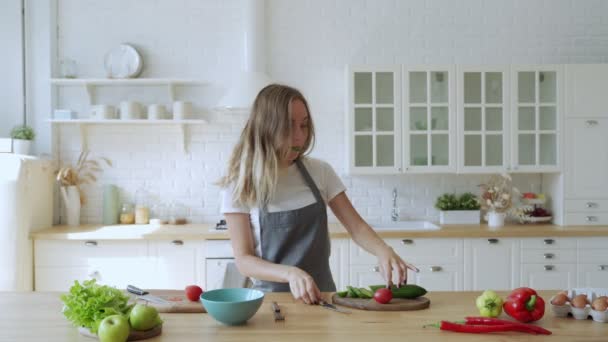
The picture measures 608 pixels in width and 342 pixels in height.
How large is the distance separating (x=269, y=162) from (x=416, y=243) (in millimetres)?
2254

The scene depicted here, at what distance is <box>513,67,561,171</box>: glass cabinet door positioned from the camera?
15.0ft

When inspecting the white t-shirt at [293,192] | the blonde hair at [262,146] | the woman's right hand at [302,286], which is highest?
the blonde hair at [262,146]

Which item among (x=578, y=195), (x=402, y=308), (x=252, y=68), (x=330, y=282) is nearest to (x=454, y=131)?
(x=578, y=195)

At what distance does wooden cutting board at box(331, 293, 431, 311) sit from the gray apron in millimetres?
407

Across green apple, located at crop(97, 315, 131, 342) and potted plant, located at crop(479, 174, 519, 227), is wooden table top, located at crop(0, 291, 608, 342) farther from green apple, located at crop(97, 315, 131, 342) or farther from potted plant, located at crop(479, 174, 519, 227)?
potted plant, located at crop(479, 174, 519, 227)

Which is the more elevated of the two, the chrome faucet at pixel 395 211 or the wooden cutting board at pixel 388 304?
the chrome faucet at pixel 395 211

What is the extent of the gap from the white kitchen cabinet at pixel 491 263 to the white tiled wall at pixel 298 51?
28.5 inches

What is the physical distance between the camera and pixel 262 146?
2.33m

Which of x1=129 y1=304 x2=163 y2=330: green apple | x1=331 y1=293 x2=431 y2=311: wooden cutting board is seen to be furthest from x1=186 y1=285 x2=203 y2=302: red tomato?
x1=331 y1=293 x2=431 y2=311: wooden cutting board

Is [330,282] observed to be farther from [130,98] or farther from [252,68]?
[130,98]

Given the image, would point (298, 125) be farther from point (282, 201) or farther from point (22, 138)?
point (22, 138)

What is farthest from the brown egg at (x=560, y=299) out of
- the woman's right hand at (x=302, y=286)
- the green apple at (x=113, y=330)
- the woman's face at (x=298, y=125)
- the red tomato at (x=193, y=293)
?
the green apple at (x=113, y=330)

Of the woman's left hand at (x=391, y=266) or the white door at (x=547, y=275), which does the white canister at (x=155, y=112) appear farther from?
the white door at (x=547, y=275)

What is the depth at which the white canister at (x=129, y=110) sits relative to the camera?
464 cm
